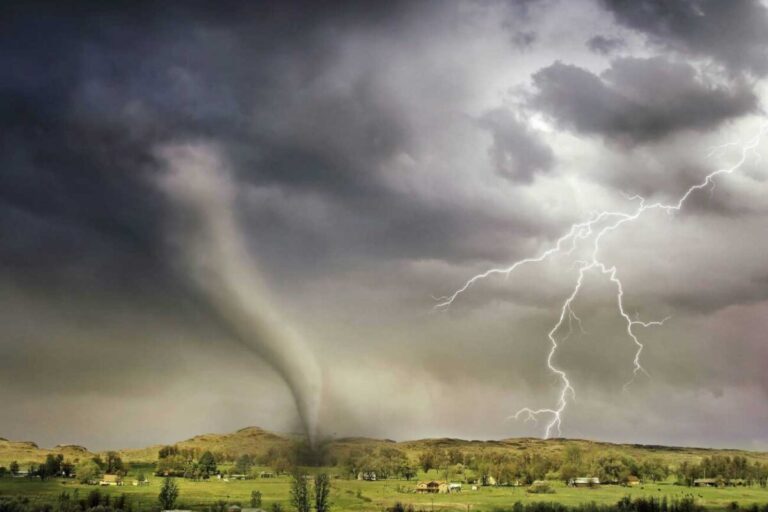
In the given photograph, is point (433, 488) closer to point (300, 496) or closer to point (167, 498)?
point (300, 496)

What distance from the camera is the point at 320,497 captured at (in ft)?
316

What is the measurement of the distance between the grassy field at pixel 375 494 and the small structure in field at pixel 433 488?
9.57 ft

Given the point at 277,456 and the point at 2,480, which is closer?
the point at 2,480

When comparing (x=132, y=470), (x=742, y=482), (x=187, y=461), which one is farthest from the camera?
(x=187, y=461)

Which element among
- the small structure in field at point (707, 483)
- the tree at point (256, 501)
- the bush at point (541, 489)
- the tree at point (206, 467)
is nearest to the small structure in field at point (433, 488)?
the bush at point (541, 489)

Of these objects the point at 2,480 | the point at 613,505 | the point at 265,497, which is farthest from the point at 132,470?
the point at 613,505

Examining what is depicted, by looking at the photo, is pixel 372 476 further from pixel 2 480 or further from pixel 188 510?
pixel 2 480

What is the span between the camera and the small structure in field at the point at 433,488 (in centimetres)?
12307

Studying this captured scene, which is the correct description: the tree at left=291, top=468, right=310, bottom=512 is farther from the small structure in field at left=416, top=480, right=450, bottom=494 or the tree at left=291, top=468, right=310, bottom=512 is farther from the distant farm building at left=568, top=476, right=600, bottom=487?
the distant farm building at left=568, top=476, right=600, bottom=487

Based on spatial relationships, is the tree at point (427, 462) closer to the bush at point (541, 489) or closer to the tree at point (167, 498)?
the bush at point (541, 489)

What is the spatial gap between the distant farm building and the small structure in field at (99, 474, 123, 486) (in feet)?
303

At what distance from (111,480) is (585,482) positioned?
98.4 m

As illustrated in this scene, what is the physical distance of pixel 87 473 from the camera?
472 ft

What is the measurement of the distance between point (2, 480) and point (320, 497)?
80.9 metres
